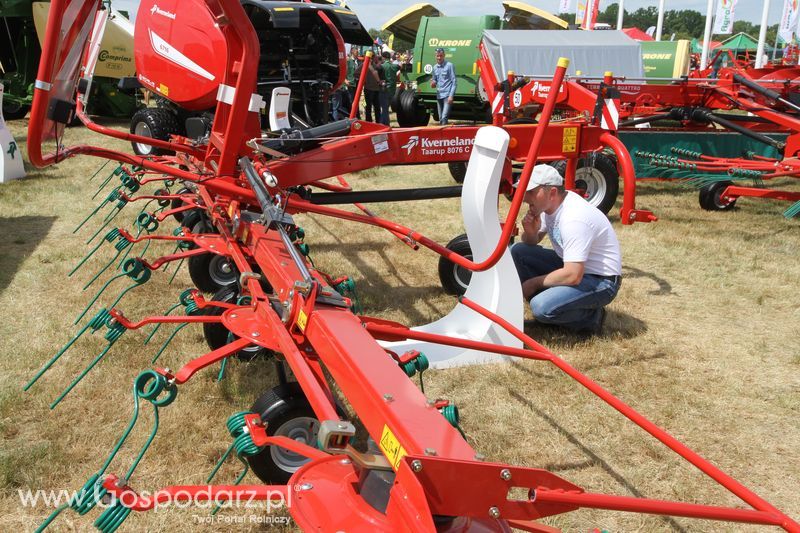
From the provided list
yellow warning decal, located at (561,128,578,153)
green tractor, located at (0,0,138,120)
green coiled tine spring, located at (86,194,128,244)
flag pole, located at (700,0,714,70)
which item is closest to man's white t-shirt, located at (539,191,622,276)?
yellow warning decal, located at (561,128,578,153)

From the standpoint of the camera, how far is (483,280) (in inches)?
149

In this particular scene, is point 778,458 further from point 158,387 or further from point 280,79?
point 280,79

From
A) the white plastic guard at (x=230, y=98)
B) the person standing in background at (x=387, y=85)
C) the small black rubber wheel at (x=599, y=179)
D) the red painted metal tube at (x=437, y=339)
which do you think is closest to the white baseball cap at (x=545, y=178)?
the red painted metal tube at (x=437, y=339)

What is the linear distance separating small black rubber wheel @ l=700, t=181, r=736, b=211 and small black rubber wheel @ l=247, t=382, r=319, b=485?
6.48 metres

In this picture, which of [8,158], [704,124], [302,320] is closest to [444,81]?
[704,124]

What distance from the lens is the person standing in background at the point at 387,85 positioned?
1378 centimetres

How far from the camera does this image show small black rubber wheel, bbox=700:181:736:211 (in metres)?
7.39

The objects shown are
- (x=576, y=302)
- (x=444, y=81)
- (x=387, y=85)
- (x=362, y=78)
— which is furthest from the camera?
(x=387, y=85)

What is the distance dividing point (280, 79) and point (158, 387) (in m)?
5.53

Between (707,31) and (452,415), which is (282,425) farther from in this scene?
(707,31)

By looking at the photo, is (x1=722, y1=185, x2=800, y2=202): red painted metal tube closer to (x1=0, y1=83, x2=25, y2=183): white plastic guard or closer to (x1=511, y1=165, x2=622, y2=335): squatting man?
(x1=511, y1=165, x2=622, y2=335): squatting man

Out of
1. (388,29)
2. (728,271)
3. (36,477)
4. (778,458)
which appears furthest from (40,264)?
(388,29)

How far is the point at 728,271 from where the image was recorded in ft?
18.1

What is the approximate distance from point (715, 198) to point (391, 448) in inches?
278
